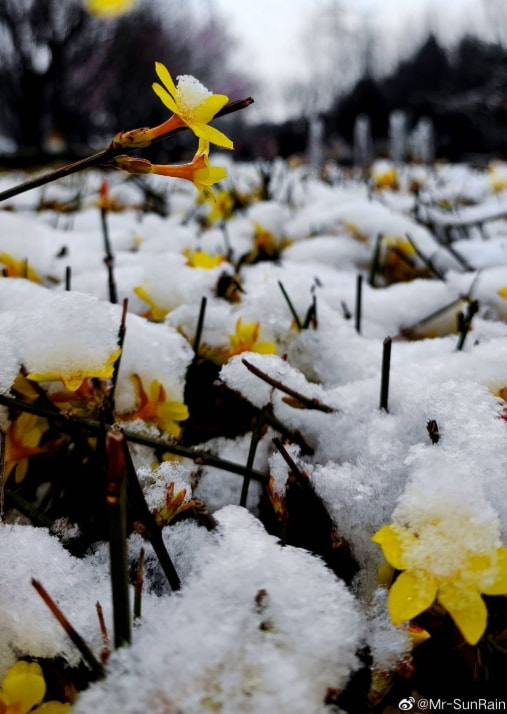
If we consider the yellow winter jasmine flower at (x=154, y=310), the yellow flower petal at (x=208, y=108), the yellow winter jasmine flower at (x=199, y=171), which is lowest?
the yellow winter jasmine flower at (x=154, y=310)

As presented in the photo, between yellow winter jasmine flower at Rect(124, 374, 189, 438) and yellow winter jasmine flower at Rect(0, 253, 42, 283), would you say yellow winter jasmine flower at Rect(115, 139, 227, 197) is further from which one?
yellow winter jasmine flower at Rect(0, 253, 42, 283)

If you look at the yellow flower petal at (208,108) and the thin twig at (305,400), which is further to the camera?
the thin twig at (305,400)

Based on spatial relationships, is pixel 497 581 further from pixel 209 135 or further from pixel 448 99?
pixel 448 99

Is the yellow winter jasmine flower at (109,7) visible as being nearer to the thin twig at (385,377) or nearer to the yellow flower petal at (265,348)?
the yellow flower petal at (265,348)

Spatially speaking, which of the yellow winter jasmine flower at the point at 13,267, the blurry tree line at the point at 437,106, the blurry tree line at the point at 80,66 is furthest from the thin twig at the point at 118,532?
the blurry tree line at the point at 80,66

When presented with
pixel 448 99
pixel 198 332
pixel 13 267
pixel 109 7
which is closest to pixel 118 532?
pixel 198 332

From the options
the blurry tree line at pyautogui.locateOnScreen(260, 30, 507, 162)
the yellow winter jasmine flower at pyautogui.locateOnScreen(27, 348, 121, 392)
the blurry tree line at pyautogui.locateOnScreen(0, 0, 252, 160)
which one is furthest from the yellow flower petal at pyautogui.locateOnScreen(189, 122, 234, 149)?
the blurry tree line at pyautogui.locateOnScreen(0, 0, 252, 160)
